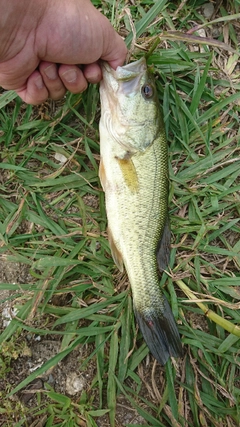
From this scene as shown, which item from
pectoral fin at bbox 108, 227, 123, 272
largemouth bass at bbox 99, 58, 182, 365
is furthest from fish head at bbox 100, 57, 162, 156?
pectoral fin at bbox 108, 227, 123, 272

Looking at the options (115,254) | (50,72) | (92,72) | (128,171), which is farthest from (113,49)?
(115,254)

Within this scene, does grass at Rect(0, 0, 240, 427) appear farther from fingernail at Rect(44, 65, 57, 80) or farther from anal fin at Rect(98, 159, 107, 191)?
fingernail at Rect(44, 65, 57, 80)

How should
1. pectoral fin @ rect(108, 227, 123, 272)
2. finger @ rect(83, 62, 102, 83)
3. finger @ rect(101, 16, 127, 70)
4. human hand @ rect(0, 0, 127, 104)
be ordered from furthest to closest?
pectoral fin @ rect(108, 227, 123, 272) → finger @ rect(83, 62, 102, 83) → finger @ rect(101, 16, 127, 70) → human hand @ rect(0, 0, 127, 104)

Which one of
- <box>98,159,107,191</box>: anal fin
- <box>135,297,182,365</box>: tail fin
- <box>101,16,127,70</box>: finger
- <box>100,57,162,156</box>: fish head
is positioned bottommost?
<box>135,297,182,365</box>: tail fin

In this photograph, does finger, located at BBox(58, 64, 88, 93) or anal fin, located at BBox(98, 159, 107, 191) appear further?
anal fin, located at BBox(98, 159, 107, 191)

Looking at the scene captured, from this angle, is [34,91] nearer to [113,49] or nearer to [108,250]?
[113,49]

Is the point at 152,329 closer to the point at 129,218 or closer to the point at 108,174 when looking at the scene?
the point at 129,218

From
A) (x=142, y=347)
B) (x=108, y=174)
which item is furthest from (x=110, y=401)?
(x=108, y=174)

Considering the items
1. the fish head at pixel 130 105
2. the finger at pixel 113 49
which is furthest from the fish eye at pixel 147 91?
the finger at pixel 113 49
